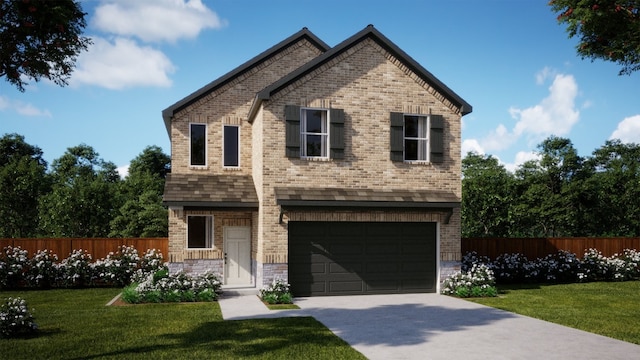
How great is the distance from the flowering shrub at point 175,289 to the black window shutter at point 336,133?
19.2ft

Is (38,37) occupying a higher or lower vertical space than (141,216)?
higher

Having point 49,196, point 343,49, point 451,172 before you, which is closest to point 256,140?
point 343,49

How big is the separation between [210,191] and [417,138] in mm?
7669

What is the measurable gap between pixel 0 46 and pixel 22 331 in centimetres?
603

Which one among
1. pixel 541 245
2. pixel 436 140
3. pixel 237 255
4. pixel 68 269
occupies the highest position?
pixel 436 140

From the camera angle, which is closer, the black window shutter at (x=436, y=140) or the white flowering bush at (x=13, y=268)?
the black window shutter at (x=436, y=140)

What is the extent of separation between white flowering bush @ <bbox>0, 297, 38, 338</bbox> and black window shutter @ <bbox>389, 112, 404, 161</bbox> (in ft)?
38.5

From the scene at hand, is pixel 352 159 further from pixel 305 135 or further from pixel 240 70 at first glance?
pixel 240 70

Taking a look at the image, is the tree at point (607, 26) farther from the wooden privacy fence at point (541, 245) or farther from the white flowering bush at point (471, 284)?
the wooden privacy fence at point (541, 245)

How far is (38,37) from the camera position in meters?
10.1

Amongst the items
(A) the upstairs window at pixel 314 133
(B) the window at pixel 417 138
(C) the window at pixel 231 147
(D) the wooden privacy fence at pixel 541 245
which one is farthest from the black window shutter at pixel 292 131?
(D) the wooden privacy fence at pixel 541 245

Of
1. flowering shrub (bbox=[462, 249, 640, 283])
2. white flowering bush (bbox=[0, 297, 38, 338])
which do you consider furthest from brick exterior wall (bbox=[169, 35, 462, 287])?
white flowering bush (bbox=[0, 297, 38, 338])

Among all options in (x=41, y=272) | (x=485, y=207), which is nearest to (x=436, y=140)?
(x=41, y=272)

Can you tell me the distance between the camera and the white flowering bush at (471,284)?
56.4 ft
